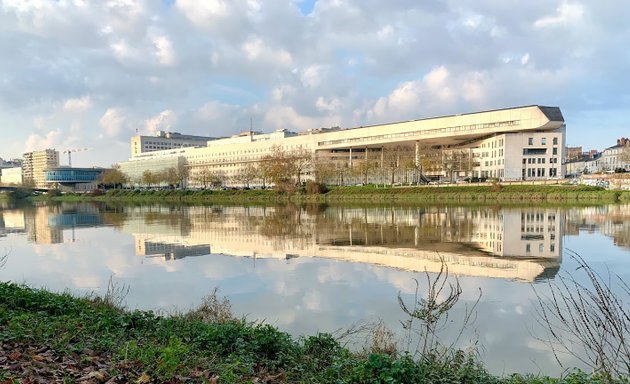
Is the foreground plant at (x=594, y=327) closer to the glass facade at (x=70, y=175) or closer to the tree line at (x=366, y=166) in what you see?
the tree line at (x=366, y=166)

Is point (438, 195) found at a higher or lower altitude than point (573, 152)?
lower

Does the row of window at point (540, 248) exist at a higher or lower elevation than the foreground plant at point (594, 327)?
lower

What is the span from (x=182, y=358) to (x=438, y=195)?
62454mm

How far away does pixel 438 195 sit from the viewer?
64500 mm

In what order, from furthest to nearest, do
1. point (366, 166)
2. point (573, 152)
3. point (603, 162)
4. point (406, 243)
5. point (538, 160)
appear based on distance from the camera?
point (573, 152) < point (603, 162) < point (366, 166) < point (538, 160) < point (406, 243)

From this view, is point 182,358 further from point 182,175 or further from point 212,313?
point 182,175

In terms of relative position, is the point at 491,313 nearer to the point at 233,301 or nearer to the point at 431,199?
the point at 233,301

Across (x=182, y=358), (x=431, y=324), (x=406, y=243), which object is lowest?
(x=406, y=243)

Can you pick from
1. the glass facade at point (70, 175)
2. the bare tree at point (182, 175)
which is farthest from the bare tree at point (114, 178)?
the glass facade at point (70, 175)

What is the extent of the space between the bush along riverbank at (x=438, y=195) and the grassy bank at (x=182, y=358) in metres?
54.4

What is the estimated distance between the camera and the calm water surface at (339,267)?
9.95m

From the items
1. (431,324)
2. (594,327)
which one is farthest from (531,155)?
(594,327)

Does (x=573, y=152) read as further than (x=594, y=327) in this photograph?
Yes

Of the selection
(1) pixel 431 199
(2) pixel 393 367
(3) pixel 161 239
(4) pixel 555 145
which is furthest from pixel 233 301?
(4) pixel 555 145
